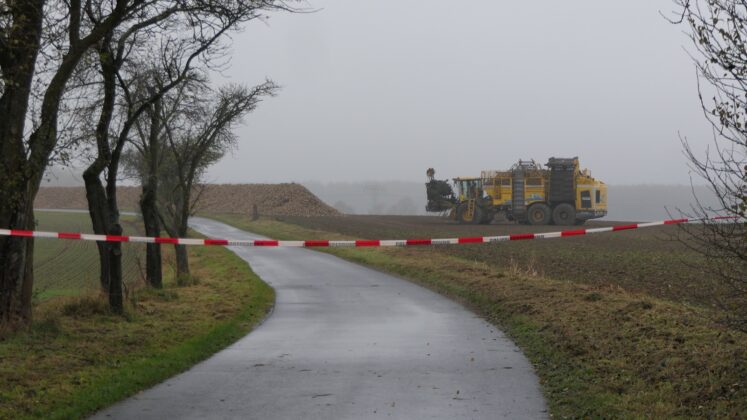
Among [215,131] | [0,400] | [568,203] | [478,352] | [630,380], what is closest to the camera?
[0,400]

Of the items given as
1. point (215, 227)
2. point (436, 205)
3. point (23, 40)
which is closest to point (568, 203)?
point (436, 205)

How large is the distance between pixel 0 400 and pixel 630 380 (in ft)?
19.7

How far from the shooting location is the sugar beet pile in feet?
263

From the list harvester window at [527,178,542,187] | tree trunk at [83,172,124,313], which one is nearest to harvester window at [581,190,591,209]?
harvester window at [527,178,542,187]

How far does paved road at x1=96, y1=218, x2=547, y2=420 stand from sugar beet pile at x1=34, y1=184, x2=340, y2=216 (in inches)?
2267

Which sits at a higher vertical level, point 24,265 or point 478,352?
point 24,265

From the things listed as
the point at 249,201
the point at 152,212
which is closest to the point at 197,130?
the point at 152,212

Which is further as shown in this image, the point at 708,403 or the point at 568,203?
the point at 568,203

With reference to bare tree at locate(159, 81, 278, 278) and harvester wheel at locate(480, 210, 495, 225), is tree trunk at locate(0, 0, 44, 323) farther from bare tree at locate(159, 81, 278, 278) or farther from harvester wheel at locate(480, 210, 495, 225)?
harvester wheel at locate(480, 210, 495, 225)

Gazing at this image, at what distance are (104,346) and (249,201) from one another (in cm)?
8054

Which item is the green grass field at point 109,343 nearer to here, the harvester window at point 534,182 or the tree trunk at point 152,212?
the tree trunk at point 152,212

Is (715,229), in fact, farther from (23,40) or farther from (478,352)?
(23,40)

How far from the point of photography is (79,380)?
8.29 metres

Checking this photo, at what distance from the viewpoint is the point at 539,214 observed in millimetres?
45750
